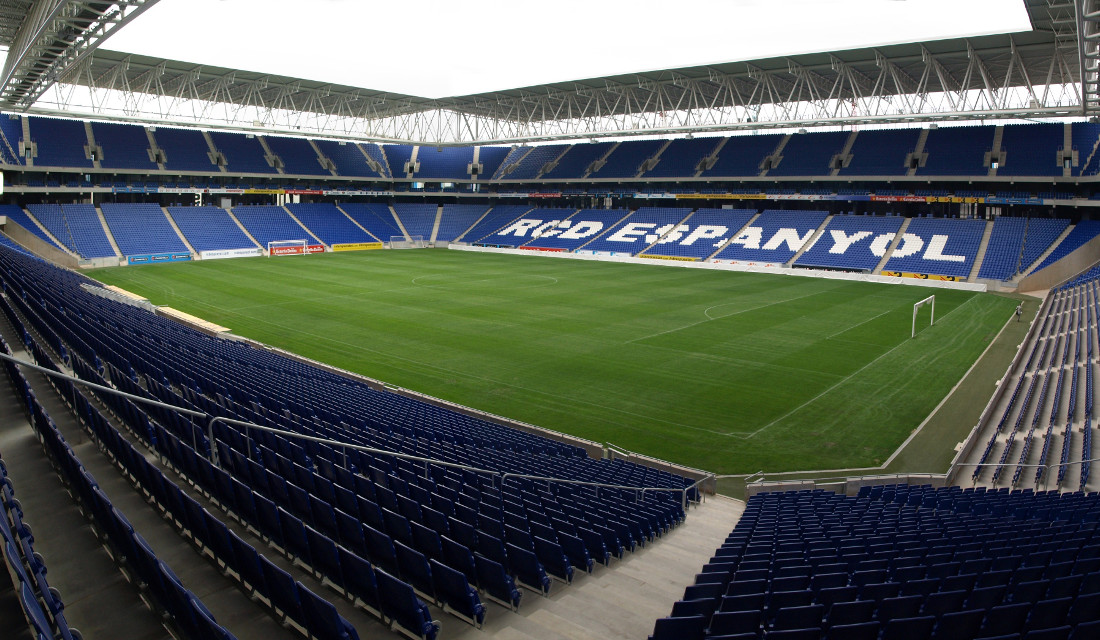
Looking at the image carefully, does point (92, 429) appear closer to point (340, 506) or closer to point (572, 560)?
point (340, 506)

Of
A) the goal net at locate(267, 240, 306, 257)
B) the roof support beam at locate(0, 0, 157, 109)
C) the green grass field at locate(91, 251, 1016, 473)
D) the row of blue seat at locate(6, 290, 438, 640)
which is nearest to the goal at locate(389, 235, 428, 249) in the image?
the goal net at locate(267, 240, 306, 257)

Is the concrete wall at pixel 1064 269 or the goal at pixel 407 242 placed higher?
the goal at pixel 407 242

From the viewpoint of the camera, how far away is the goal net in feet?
195

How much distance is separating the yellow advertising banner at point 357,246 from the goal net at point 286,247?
336cm

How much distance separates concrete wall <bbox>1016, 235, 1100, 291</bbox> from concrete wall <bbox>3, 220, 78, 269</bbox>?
206 feet

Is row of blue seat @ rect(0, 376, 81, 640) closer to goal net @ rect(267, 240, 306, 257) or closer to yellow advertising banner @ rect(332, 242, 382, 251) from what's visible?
goal net @ rect(267, 240, 306, 257)

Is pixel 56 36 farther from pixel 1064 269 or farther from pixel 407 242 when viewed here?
pixel 1064 269

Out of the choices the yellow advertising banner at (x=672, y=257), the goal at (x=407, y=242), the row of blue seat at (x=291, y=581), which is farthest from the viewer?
the goal at (x=407, y=242)

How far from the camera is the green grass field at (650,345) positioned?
58.3 ft

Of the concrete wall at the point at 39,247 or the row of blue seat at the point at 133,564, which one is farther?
the concrete wall at the point at 39,247

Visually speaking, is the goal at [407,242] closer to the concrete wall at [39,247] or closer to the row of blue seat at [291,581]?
the concrete wall at [39,247]

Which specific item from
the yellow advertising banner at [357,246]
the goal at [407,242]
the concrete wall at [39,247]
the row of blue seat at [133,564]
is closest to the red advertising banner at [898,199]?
the goal at [407,242]

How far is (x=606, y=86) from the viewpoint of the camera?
5544 cm

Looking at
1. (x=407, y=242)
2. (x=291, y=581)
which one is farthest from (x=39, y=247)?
(x=291, y=581)
